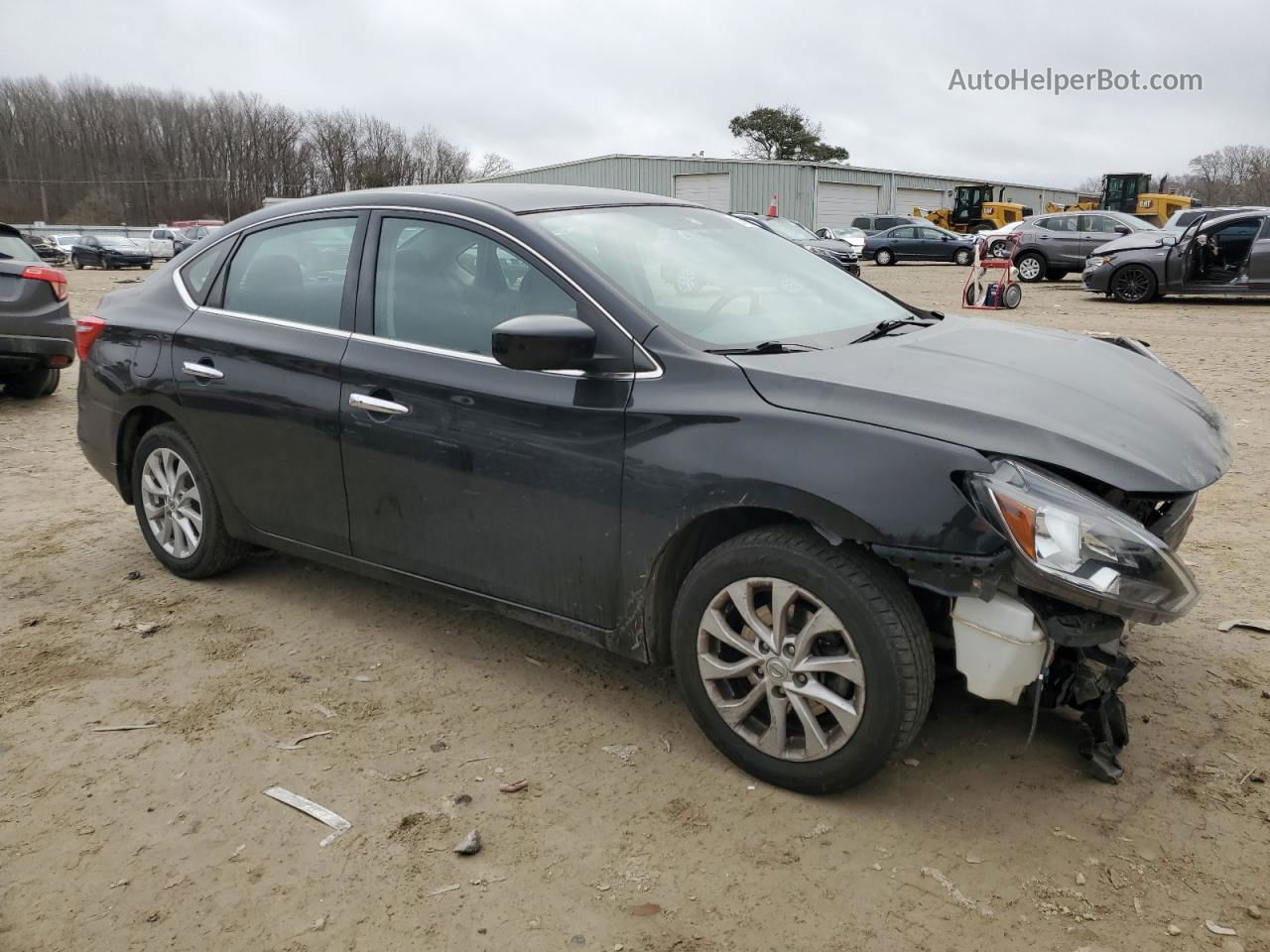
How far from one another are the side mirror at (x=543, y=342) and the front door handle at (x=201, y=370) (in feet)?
5.34

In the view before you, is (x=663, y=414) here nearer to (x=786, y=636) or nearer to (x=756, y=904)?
(x=786, y=636)

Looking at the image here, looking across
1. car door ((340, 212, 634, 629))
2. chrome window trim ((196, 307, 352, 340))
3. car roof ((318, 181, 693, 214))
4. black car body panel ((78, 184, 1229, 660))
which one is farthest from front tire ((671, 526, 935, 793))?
chrome window trim ((196, 307, 352, 340))

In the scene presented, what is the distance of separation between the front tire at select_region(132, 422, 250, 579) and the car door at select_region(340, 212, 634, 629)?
1.00 metres

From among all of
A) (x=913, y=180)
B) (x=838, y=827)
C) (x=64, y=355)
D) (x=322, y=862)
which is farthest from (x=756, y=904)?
(x=913, y=180)

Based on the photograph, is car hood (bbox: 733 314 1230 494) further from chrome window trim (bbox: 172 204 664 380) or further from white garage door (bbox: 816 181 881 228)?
white garage door (bbox: 816 181 881 228)

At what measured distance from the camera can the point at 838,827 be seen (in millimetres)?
2756

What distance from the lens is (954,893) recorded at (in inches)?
97.6

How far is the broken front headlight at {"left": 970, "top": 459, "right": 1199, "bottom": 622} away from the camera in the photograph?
244cm

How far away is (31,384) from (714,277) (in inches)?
323

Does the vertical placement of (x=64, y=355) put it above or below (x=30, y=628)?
above

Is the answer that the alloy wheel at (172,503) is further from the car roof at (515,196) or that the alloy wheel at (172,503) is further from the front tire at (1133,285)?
the front tire at (1133,285)

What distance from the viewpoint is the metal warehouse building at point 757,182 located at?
51656 mm

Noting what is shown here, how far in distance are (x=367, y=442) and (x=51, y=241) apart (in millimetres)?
50864

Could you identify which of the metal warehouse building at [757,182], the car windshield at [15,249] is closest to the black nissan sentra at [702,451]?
the car windshield at [15,249]
